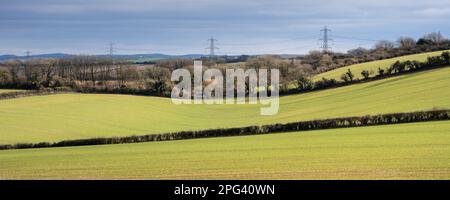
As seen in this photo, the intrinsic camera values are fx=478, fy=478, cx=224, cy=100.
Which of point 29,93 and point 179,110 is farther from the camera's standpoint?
point 29,93

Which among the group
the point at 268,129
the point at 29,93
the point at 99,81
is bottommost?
the point at 268,129

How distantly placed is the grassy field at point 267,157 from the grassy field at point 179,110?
11.0 meters

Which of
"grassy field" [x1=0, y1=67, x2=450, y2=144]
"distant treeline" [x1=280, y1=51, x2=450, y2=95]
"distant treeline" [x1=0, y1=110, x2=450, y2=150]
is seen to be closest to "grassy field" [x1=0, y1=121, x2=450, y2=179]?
"distant treeline" [x1=0, y1=110, x2=450, y2=150]

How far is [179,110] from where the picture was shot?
220 feet

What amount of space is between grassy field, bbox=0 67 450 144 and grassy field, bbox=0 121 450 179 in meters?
11.0

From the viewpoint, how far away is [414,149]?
25172 mm

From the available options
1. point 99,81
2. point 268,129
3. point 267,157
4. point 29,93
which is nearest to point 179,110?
point 29,93

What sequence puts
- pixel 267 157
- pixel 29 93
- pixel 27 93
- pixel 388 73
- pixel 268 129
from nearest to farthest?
1. pixel 267 157
2. pixel 268 129
3. pixel 388 73
4. pixel 27 93
5. pixel 29 93

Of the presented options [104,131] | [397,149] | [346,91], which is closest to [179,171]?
[397,149]

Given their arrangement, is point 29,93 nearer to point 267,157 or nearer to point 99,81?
point 99,81

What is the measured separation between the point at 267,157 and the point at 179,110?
138ft

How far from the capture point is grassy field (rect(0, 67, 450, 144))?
46.6 meters

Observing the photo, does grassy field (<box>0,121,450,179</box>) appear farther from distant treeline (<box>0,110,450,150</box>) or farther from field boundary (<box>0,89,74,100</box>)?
field boundary (<box>0,89,74,100</box>)
